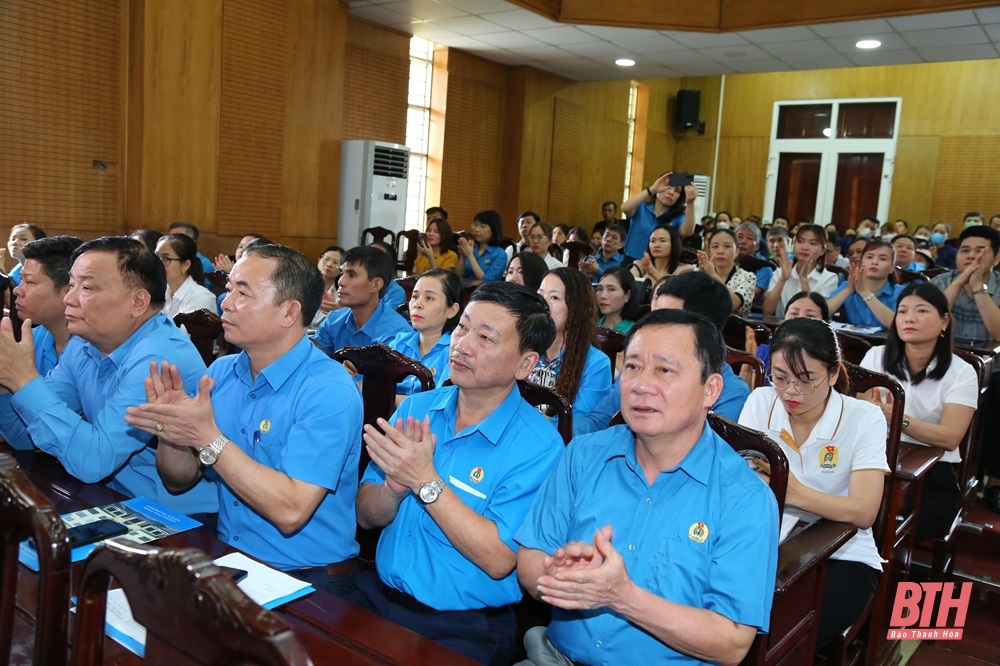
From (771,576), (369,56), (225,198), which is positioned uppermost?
(369,56)

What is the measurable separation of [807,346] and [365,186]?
6.16 metres

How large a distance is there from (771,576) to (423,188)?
27.5 ft

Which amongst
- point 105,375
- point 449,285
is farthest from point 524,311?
point 449,285

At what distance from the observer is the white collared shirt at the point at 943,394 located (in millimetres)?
2840

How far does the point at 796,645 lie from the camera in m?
1.72

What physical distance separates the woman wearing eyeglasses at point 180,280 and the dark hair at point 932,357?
3139mm

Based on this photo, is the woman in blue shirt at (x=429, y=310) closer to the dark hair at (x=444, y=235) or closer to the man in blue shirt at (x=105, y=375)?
the man in blue shirt at (x=105, y=375)

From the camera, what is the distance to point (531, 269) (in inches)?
141

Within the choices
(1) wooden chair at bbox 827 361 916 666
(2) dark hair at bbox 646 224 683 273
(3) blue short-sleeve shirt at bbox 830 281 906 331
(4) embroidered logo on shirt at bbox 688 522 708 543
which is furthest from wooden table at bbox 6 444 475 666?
(3) blue short-sleeve shirt at bbox 830 281 906 331

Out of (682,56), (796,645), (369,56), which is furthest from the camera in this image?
(682,56)

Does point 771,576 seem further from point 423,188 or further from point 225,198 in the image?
point 423,188

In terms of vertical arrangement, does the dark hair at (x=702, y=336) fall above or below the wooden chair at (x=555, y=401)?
above

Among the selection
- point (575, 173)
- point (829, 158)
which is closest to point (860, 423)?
point (575, 173)

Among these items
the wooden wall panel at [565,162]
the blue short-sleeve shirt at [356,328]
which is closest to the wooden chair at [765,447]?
the blue short-sleeve shirt at [356,328]
